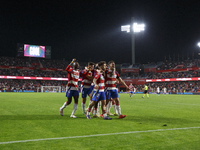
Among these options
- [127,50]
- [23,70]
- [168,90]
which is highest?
[127,50]

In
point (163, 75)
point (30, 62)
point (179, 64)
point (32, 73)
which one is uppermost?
point (30, 62)

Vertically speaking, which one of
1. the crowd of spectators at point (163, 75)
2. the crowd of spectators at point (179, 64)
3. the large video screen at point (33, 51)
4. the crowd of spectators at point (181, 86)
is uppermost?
the large video screen at point (33, 51)

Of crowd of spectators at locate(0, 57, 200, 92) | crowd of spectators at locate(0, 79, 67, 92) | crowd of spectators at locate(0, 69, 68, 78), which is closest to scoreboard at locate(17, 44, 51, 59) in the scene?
crowd of spectators at locate(0, 69, 68, 78)

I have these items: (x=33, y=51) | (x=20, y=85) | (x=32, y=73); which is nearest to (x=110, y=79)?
(x=33, y=51)

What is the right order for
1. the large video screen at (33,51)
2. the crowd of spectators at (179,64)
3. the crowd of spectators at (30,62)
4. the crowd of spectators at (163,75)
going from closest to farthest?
1. the crowd of spectators at (163,75)
2. the large video screen at (33,51)
3. the crowd of spectators at (179,64)
4. the crowd of spectators at (30,62)

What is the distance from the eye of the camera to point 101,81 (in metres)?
8.59

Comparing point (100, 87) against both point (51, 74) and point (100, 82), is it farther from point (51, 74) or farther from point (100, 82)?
point (51, 74)

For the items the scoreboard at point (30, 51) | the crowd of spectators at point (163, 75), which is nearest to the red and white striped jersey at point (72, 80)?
the crowd of spectators at point (163, 75)

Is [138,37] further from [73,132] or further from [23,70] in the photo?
[73,132]

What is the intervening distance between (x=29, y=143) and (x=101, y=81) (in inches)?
177

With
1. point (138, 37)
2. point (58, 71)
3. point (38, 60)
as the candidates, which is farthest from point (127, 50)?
point (38, 60)

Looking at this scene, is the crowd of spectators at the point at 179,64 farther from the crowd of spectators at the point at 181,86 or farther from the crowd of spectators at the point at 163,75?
the crowd of spectators at the point at 181,86

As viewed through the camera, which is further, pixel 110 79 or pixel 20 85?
pixel 20 85

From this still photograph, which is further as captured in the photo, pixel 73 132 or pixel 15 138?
pixel 73 132
